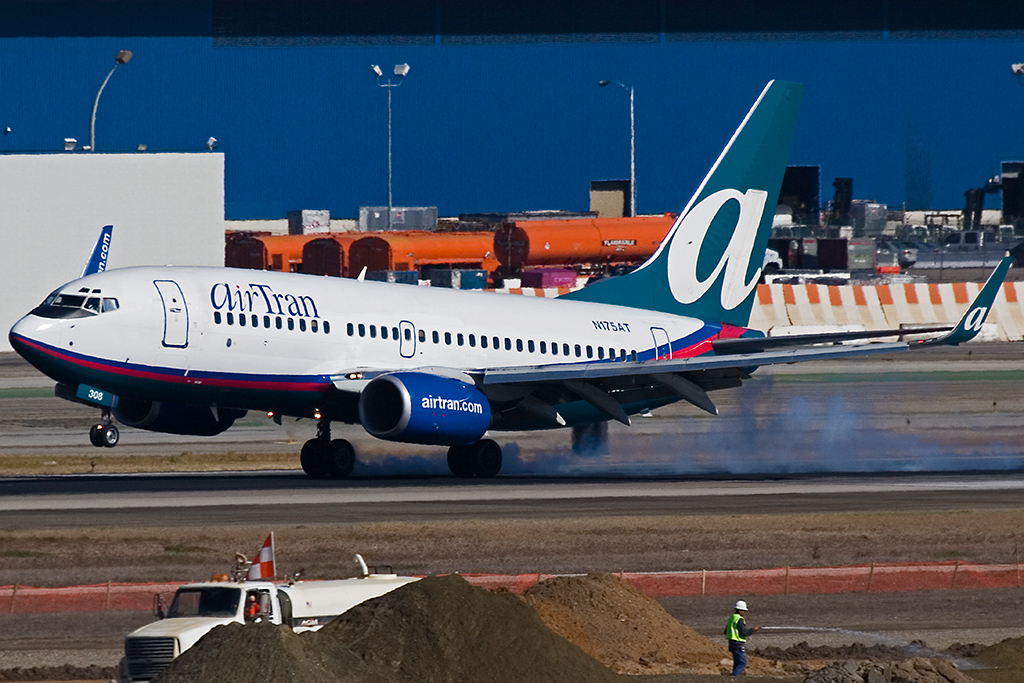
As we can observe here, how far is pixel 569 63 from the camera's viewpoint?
12262 cm

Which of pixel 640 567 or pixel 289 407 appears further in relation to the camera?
pixel 289 407

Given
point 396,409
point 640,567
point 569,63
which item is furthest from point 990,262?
point 640,567

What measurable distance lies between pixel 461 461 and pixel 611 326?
20.1ft

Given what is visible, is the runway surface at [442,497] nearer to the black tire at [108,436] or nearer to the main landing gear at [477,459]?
the main landing gear at [477,459]

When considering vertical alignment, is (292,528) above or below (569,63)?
below

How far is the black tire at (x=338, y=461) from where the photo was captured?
36312 millimetres

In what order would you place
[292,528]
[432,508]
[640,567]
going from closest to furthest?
1. [640,567]
2. [292,528]
3. [432,508]

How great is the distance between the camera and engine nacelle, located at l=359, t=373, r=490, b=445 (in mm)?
33719

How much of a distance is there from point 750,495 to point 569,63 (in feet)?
305

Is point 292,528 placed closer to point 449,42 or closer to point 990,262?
point 990,262

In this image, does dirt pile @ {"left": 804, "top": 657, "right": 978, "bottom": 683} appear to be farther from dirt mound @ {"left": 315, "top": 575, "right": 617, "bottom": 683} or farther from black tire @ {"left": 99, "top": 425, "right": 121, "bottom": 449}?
black tire @ {"left": 99, "top": 425, "right": 121, "bottom": 449}

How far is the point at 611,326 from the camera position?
4050 centimetres

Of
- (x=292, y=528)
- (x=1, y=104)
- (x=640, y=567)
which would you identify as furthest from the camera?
(x=1, y=104)

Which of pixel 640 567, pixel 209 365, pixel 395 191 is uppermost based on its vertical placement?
pixel 395 191
